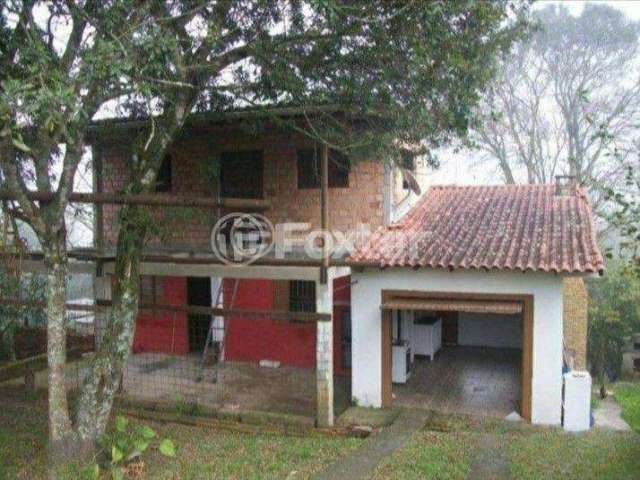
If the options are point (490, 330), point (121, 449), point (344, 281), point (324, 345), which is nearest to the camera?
point (121, 449)

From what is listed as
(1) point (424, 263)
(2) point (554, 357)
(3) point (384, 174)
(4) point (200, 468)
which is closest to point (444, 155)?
(3) point (384, 174)

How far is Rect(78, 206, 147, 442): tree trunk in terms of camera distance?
8.05 metres

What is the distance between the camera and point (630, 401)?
51.6ft

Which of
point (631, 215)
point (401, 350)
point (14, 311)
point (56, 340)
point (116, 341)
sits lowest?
point (401, 350)

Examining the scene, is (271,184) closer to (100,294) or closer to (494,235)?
(100,294)

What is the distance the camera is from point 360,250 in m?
12.1

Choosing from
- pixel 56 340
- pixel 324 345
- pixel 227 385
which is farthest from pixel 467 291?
pixel 56 340

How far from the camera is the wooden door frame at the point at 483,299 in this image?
1092 cm

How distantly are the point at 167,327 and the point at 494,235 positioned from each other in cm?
906

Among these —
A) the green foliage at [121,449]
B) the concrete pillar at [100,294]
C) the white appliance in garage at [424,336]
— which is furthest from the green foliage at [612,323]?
the green foliage at [121,449]

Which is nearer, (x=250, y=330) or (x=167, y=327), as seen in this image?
(x=250, y=330)

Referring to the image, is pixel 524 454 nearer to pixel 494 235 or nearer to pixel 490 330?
pixel 494 235

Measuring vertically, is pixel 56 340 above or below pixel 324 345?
above

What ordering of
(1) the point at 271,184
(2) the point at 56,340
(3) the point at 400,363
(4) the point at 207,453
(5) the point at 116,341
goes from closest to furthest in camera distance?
1. (2) the point at 56,340
2. (5) the point at 116,341
3. (4) the point at 207,453
4. (1) the point at 271,184
5. (3) the point at 400,363
